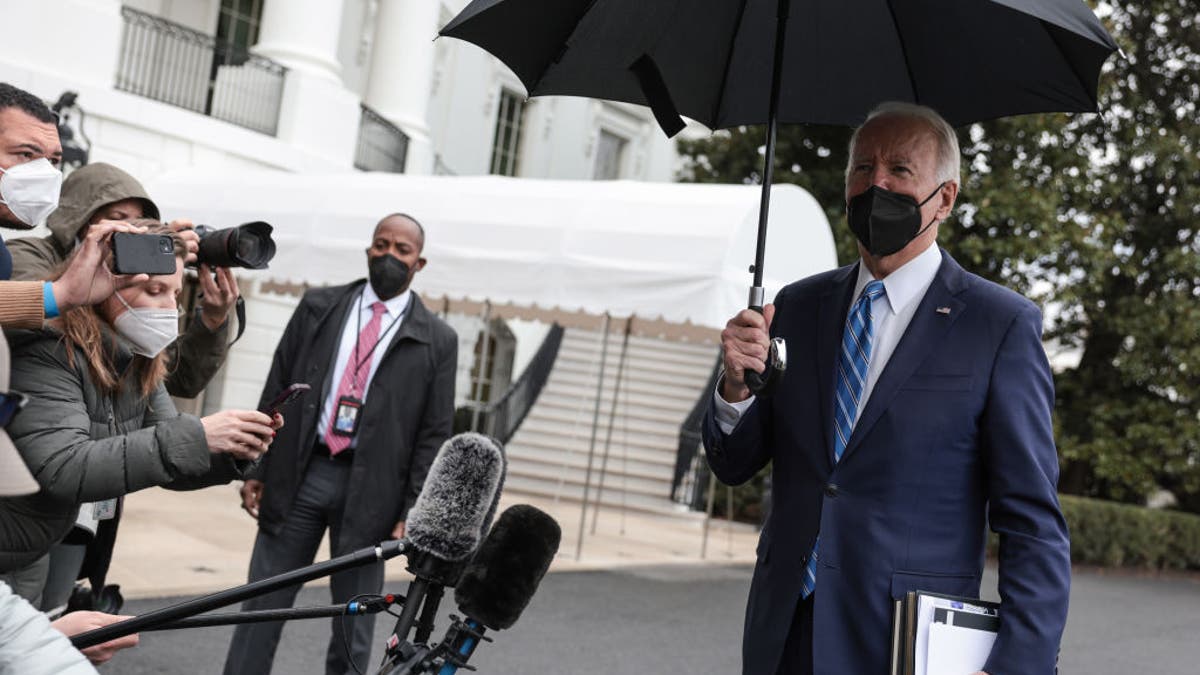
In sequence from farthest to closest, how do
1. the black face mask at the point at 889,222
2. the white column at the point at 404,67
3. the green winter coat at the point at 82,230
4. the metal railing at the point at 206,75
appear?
the white column at the point at 404,67
the metal railing at the point at 206,75
the green winter coat at the point at 82,230
the black face mask at the point at 889,222

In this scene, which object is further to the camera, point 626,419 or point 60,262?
point 626,419

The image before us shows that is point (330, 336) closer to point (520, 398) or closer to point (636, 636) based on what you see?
point (636, 636)

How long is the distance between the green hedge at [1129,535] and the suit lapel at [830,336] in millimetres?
16109

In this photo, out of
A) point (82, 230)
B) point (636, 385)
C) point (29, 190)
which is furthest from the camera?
point (636, 385)

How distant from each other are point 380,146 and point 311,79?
2.28 metres

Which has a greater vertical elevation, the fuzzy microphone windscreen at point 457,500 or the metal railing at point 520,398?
the fuzzy microphone windscreen at point 457,500

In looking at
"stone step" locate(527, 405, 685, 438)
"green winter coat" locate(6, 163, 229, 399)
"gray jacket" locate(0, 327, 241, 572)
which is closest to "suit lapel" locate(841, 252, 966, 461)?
"gray jacket" locate(0, 327, 241, 572)

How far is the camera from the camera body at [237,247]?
121 inches

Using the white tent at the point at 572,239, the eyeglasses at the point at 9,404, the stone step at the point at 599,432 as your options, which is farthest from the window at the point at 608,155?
the eyeglasses at the point at 9,404

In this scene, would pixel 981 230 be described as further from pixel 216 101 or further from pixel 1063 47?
pixel 1063 47

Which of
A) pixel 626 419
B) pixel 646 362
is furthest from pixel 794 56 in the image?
pixel 646 362

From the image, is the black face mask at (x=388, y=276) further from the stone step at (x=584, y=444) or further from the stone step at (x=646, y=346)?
the stone step at (x=646, y=346)

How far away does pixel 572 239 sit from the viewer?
9.39 m

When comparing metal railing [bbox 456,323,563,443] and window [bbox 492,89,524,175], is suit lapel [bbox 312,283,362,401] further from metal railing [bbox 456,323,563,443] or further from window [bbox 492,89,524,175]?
window [bbox 492,89,524,175]
